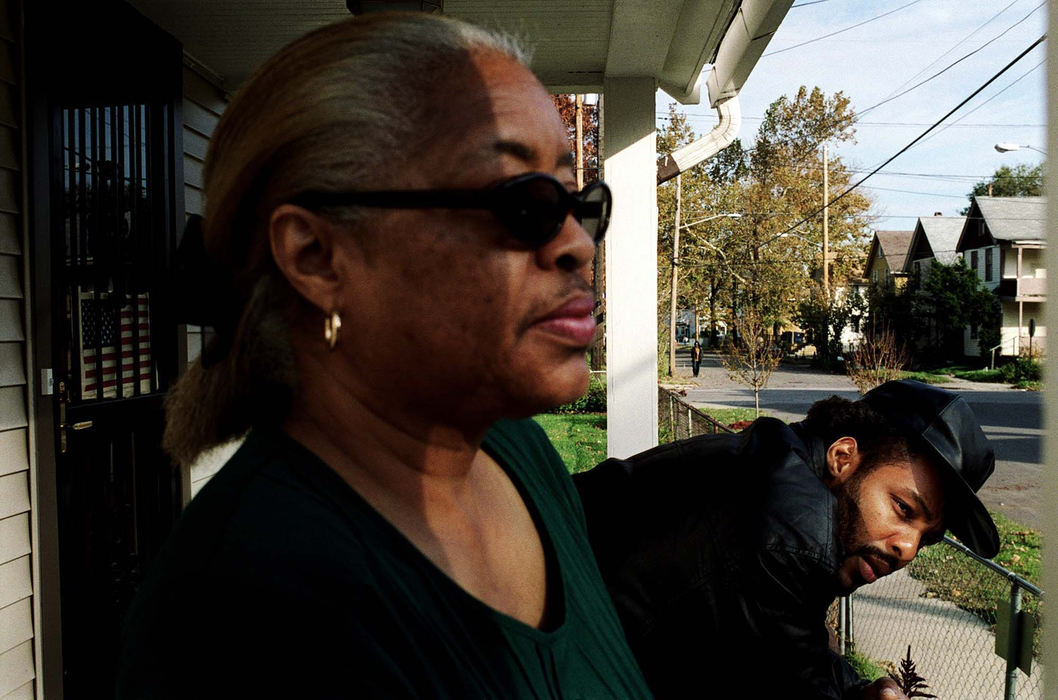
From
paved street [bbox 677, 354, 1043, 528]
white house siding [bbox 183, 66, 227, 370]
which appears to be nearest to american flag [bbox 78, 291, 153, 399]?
white house siding [bbox 183, 66, 227, 370]

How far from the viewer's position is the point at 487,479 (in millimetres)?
1123

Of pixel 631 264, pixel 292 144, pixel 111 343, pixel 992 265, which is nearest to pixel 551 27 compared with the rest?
pixel 631 264

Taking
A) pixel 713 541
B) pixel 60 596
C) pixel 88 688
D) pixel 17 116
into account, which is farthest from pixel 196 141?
pixel 713 541

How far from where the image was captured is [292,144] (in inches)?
34.2

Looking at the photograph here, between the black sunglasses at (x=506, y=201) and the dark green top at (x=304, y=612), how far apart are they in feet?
0.84

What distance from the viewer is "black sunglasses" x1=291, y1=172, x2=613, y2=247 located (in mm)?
865

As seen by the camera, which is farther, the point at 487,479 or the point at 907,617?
the point at 907,617

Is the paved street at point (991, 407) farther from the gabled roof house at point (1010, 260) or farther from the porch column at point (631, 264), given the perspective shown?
the gabled roof house at point (1010, 260)

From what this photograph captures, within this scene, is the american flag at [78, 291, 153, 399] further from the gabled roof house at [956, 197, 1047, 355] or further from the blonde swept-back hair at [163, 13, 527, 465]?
the gabled roof house at [956, 197, 1047, 355]

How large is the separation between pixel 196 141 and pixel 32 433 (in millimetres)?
1952

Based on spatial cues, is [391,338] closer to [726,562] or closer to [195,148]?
[726,562]

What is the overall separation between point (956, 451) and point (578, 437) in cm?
1036

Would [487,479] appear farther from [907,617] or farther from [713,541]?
[907,617]

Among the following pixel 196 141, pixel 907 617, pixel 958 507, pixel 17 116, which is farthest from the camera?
pixel 907 617
